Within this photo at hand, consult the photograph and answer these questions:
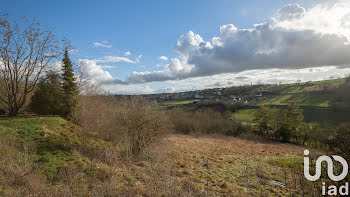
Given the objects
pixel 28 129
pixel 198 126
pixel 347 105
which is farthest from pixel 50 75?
pixel 347 105

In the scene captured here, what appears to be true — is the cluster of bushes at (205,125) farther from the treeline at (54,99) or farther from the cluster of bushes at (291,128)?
the treeline at (54,99)

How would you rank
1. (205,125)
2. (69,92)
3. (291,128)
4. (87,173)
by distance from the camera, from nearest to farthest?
1. (87,173)
2. (69,92)
3. (291,128)
4. (205,125)

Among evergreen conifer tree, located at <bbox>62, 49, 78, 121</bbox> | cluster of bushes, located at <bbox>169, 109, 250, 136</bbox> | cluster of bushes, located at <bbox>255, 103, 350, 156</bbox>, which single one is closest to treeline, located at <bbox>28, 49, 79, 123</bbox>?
evergreen conifer tree, located at <bbox>62, 49, 78, 121</bbox>

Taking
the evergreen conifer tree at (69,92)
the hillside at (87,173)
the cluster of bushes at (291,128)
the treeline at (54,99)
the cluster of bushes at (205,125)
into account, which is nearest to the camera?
the hillside at (87,173)

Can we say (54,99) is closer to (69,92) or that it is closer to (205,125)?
(69,92)

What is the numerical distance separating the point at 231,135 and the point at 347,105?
112 feet

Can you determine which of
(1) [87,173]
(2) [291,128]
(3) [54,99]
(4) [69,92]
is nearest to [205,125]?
(2) [291,128]

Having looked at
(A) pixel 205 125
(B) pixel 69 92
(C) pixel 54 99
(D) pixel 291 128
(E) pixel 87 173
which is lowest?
(A) pixel 205 125

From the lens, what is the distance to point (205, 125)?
38.7m

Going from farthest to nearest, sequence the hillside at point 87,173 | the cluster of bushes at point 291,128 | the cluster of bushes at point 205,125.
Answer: the cluster of bushes at point 205,125, the cluster of bushes at point 291,128, the hillside at point 87,173

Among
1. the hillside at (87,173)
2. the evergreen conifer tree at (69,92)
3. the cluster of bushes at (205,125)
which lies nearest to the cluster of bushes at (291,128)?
the cluster of bushes at (205,125)

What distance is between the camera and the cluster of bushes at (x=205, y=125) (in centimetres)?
3641

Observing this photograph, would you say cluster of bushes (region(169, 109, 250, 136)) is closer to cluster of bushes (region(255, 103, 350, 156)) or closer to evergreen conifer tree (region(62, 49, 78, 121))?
cluster of bushes (region(255, 103, 350, 156))

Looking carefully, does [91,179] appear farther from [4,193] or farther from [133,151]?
[133,151]
